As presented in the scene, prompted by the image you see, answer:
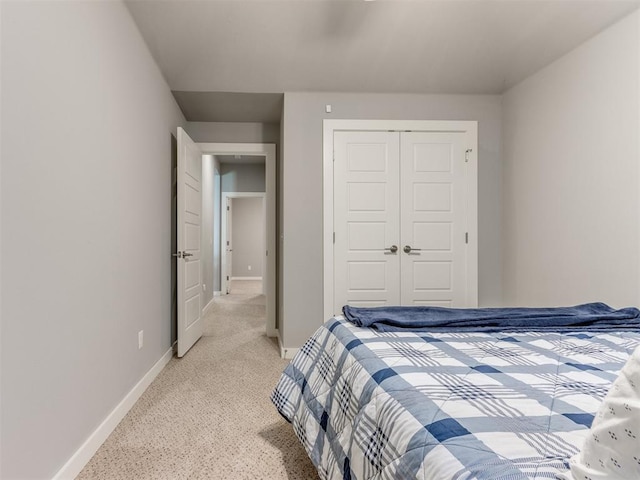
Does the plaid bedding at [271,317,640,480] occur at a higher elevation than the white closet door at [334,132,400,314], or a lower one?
lower

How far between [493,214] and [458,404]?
3167 millimetres

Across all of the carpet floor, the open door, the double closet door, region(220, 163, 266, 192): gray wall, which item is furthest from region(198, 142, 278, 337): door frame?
region(220, 163, 266, 192): gray wall

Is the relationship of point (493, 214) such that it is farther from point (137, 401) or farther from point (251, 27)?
point (137, 401)

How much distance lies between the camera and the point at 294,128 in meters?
3.51

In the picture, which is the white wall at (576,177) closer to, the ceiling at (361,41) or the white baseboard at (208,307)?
the ceiling at (361,41)

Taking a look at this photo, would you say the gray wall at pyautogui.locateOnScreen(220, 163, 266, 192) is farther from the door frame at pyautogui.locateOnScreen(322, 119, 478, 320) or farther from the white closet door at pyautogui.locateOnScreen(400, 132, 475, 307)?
the white closet door at pyautogui.locateOnScreen(400, 132, 475, 307)

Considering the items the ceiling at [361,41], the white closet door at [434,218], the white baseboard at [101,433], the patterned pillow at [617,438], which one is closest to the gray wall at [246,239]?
the ceiling at [361,41]

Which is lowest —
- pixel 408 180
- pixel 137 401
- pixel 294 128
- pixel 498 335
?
pixel 137 401

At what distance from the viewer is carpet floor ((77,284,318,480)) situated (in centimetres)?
174

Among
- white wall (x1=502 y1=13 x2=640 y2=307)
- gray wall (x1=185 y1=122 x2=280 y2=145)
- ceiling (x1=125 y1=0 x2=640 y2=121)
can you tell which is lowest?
white wall (x1=502 y1=13 x2=640 y2=307)

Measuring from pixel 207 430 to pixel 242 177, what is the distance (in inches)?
242

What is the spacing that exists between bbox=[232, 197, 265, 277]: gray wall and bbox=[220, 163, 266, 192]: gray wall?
2.13m

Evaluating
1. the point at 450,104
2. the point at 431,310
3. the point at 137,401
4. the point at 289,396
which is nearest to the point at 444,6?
the point at 450,104

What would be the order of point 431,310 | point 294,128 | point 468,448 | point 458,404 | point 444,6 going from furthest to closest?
point 294,128 < point 444,6 < point 431,310 < point 458,404 < point 468,448
